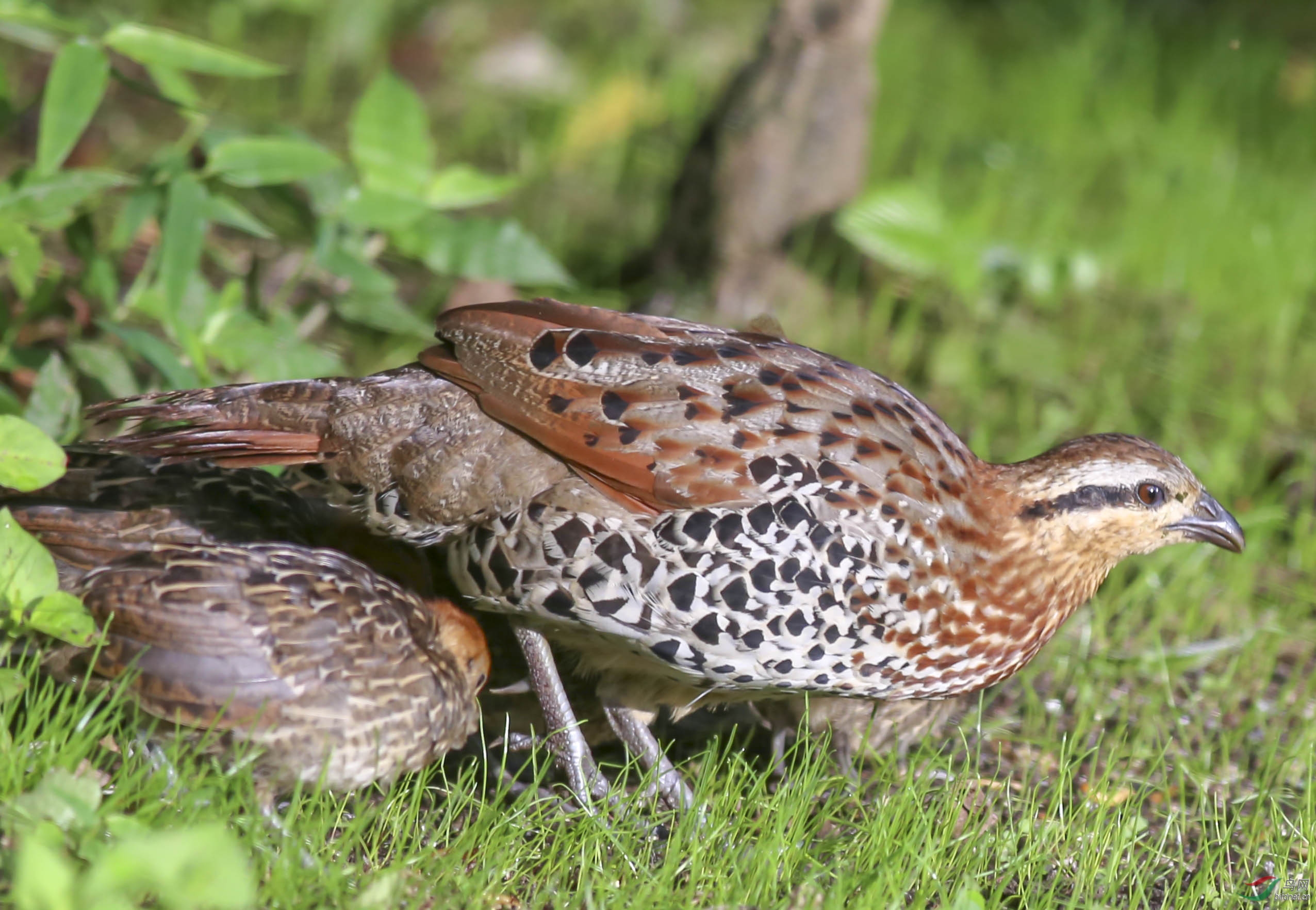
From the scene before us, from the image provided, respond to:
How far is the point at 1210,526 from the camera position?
3.84 m

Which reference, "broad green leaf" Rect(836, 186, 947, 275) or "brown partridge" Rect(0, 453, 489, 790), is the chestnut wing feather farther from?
"broad green leaf" Rect(836, 186, 947, 275)

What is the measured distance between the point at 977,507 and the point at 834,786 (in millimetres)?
807

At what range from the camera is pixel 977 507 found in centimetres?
375

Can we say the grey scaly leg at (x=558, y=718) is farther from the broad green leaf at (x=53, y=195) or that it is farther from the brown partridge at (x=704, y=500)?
the broad green leaf at (x=53, y=195)

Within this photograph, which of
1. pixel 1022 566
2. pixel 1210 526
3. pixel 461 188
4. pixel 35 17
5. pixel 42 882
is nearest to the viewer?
pixel 42 882

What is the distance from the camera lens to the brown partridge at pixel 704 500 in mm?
3479

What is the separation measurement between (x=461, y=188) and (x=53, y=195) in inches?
52.5

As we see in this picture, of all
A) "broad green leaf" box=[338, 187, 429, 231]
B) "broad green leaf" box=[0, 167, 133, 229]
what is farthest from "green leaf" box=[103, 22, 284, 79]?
"broad green leaf" box=[338, 187, 429, 231]

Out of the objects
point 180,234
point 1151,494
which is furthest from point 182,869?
point 1151,494

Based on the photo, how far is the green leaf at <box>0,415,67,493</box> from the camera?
3311mm

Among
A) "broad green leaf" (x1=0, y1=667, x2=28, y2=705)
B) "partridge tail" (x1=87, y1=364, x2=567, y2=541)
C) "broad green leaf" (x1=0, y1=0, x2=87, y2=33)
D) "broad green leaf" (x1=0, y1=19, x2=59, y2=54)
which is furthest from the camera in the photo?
"broad green leaf" (x1=0, y1=19, x2=59, y2=54)

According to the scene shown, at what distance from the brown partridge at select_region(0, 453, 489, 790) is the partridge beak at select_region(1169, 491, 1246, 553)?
6.30 feet

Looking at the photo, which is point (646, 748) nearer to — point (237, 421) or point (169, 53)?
point (237, 421)

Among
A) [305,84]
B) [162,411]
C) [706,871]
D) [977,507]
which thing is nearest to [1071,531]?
[977,507]
